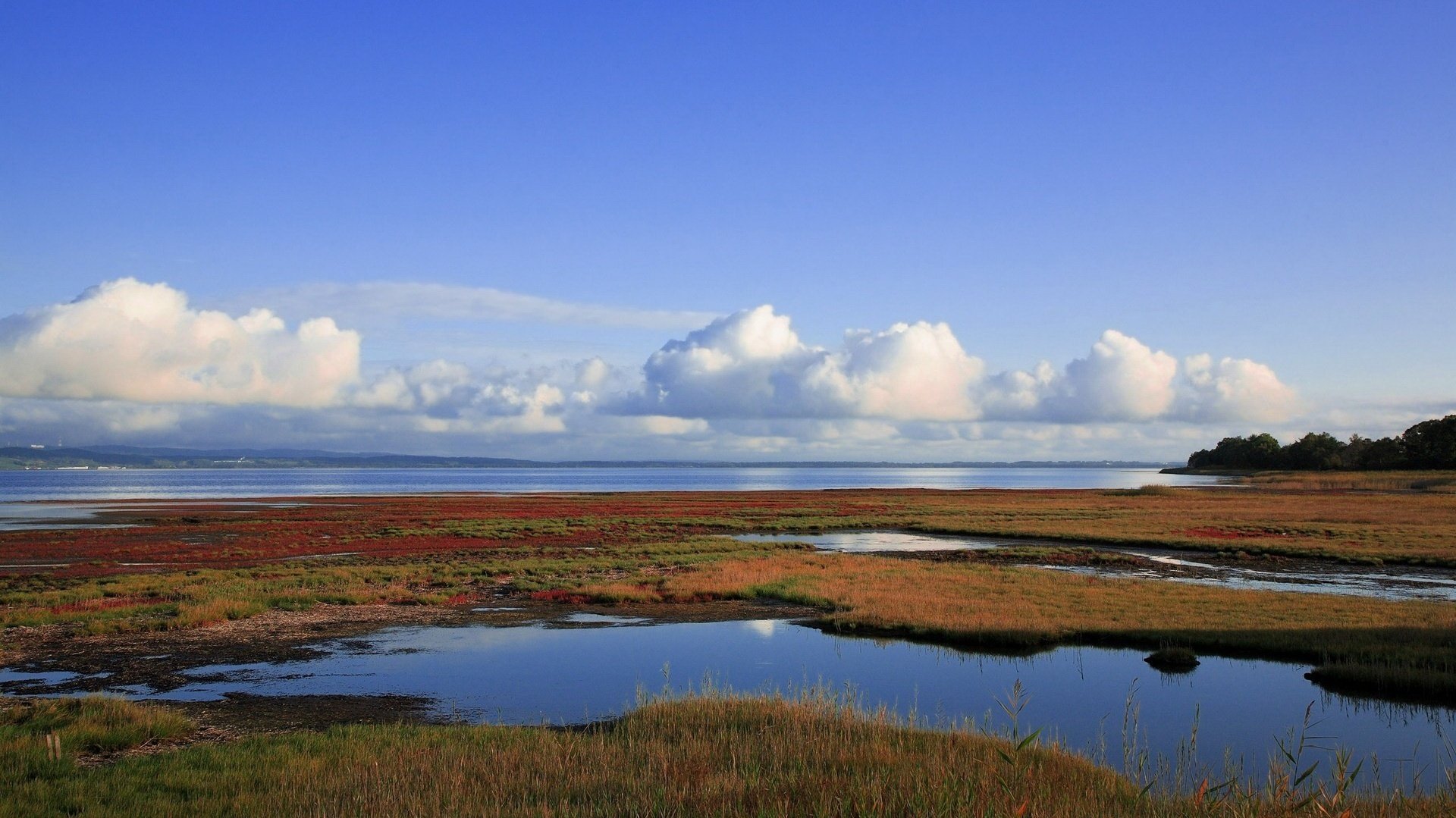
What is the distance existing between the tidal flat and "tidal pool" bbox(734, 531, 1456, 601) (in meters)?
0.37

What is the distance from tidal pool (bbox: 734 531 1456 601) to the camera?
35.0 m

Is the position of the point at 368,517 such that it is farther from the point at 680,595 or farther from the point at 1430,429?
the point at 1430,429

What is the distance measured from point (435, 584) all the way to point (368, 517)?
5025cm

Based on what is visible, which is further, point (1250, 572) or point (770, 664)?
point (1250, 572)

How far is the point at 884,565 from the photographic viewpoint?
41.4m

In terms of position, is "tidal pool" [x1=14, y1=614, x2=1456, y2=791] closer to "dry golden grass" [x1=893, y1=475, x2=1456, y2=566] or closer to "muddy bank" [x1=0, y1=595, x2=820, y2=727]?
"muddy bank" [x1=0, y1=595, x2=820, y2=727]

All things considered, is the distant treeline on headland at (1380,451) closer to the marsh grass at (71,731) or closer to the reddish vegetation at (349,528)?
the reddish vegetation at (349,528)

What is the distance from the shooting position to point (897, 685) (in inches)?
810

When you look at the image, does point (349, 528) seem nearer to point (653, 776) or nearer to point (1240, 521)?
point (653, 776)

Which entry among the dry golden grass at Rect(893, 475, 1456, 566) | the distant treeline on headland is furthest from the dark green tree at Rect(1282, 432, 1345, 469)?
the dry golden grass at Rect(893, 475, 1456, 566)

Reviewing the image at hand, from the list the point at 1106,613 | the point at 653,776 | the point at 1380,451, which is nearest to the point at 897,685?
the point at 653,776

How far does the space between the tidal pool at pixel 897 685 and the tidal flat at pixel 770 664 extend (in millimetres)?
112

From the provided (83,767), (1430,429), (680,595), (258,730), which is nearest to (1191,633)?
(680,595)

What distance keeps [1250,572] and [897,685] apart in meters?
28.4
